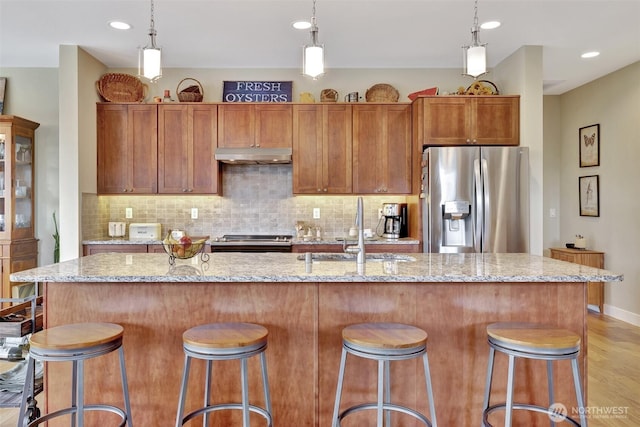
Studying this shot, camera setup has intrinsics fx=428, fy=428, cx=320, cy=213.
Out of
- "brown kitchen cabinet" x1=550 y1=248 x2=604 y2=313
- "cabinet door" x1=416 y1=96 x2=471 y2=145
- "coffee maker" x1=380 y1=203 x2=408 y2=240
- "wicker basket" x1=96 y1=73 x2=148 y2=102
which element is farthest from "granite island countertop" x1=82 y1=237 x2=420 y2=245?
"brown kitchen cabinet" x1=550 y1=248 x2=604 y2=313

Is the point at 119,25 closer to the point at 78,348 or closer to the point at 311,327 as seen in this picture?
Result: the point at 78,348

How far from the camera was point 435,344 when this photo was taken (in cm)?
213

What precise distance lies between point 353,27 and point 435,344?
2.68 meters

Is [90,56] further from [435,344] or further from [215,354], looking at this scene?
[435,344]

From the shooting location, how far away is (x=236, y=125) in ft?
14.6

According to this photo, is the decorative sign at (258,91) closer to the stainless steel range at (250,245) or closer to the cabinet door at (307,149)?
the cabinet door at (307,149)

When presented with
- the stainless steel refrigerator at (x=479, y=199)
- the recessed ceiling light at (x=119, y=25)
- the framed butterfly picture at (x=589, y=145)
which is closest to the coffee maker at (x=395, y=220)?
the stainless steel refrigerator at (x=479, y=199)

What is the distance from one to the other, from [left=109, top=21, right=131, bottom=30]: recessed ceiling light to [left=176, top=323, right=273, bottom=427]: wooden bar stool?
282cm

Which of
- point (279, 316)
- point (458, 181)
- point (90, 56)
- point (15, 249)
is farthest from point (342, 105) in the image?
point (15, 249)

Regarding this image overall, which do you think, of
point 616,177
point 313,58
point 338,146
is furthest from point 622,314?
point 313,58

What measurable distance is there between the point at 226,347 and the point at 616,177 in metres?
4.85

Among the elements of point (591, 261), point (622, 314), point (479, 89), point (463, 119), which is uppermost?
point (479, 89)

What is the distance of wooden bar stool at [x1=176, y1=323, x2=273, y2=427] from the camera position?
175 cm

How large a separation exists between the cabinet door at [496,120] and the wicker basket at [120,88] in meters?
3.48
